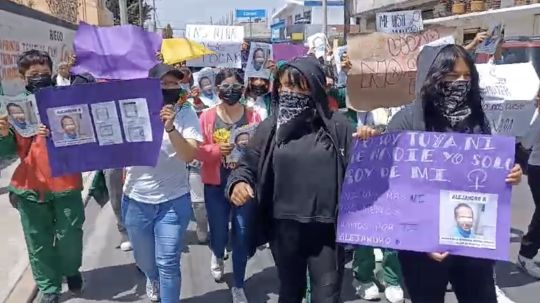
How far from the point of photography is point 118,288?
529cm

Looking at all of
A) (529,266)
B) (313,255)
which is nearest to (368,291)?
(529,266)

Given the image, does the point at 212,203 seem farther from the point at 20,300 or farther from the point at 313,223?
the point at 313,223

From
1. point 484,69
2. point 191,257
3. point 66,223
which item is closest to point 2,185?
point 191,257

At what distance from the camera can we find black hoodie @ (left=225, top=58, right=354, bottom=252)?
127 inches

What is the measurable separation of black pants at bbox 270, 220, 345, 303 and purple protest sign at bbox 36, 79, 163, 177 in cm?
94

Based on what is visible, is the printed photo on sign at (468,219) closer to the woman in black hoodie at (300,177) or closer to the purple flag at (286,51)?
the woman in black hoodie at (300,177)

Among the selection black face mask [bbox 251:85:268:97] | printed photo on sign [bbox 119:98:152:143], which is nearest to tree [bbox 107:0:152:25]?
black face mask [bbox 251:85:268:97]

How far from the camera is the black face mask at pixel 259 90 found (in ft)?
18.6

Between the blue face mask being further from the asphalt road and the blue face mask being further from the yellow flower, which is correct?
the asphalt road

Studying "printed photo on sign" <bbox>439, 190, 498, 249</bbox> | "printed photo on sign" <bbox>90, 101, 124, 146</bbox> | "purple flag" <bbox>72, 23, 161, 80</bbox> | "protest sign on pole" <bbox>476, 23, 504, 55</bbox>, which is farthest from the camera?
"protest sign on pole" <bbox>476, 23, 504, 55</bbox>

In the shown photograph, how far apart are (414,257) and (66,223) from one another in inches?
104

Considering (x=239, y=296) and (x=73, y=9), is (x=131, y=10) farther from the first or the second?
(x=239, y=296)

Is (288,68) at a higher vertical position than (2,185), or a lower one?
higher

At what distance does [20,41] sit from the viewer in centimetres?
779
